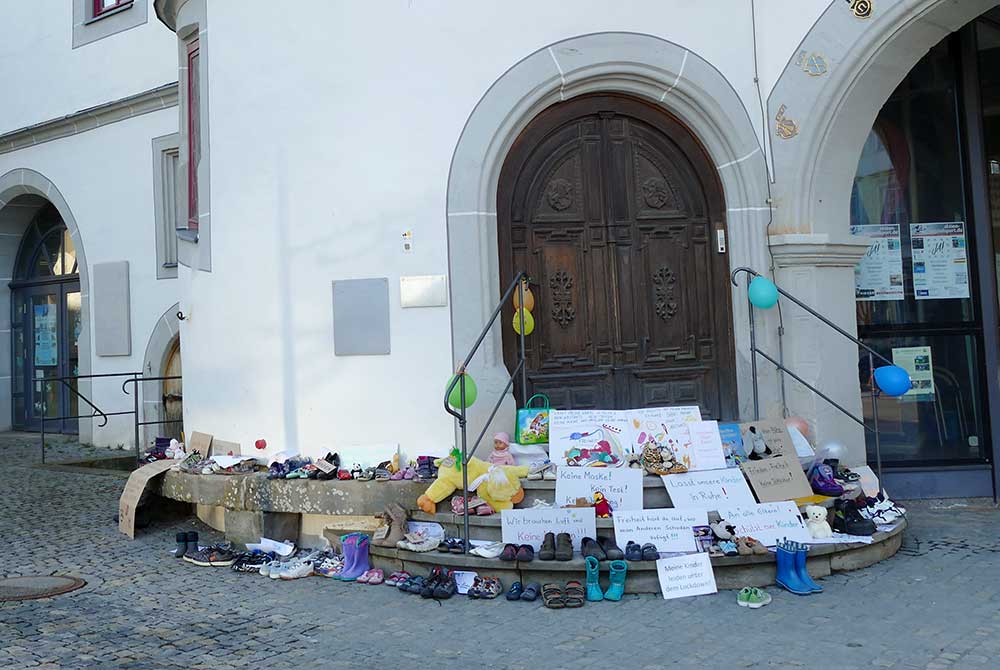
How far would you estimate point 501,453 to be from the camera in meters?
6.68

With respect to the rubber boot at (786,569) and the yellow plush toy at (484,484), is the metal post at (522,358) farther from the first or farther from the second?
the rubber boot at (786,569)

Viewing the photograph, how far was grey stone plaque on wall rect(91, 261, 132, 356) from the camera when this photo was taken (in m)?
12.9

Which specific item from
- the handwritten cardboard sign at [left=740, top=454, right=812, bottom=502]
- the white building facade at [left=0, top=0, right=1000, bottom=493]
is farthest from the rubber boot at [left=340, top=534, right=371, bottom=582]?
the handwritten cardboard sign at [left=740, top=454, right=812, bottom=502]

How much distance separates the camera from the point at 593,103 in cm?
752

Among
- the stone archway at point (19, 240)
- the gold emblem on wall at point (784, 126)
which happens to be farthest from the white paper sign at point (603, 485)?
the stone archway at point (19, 240)

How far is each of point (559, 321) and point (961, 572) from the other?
318 centimetres

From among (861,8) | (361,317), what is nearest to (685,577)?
Answer: (361,317)

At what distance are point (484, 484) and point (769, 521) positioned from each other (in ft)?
5.89

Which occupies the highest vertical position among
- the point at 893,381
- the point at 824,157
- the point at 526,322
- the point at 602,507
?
the point at 824,157

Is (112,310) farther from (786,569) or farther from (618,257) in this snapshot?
(786,569)

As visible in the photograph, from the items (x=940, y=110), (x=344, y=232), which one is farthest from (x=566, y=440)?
(x=940, y=110)

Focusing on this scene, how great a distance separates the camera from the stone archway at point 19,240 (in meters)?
13.5

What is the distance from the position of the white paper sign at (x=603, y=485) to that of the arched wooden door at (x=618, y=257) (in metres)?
1.19

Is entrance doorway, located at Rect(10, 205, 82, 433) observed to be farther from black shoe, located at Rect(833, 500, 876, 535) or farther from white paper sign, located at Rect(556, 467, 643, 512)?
black shoe, located at Rect(833, 500, 876, 535)
